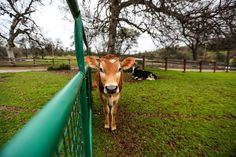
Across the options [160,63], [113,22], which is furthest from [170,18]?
[160,63]

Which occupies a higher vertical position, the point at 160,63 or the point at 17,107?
the point at 17,107

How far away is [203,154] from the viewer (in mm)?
3863

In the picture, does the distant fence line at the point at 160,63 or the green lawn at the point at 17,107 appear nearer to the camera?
the green lawn at the point at 17,107

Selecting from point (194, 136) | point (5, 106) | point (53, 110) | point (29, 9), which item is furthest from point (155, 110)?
point (29, 9)

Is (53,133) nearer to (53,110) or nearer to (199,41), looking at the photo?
(53,110)

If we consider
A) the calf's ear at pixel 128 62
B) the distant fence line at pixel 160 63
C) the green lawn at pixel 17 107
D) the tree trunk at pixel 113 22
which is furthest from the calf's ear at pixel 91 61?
the distant fence line at pixel 160 63

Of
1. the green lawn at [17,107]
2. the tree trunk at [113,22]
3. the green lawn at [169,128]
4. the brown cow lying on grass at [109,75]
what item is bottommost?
the green lawn at [169,128]

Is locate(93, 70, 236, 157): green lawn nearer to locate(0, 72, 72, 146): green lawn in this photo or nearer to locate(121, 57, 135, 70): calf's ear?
locate(121, 57, 135, 70): calf's ear

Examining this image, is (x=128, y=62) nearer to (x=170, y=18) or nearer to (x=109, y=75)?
(x=109, y=75)

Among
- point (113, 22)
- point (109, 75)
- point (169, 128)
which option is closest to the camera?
point (109, 75)

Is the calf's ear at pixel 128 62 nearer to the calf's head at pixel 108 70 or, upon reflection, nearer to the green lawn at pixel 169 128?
the calf's head at pixel 108 70

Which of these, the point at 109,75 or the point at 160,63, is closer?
the point at 109,75

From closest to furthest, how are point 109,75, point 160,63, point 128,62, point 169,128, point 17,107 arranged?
point 109,75, point 128,62, point 169,128, point 17,107, point 160,63

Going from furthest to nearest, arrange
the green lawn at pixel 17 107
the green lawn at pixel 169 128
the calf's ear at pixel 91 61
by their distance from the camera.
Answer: the green lawn at pixel 17 107
the green lawn at pixel 169 128
the calf's ear at pixel 91 61
